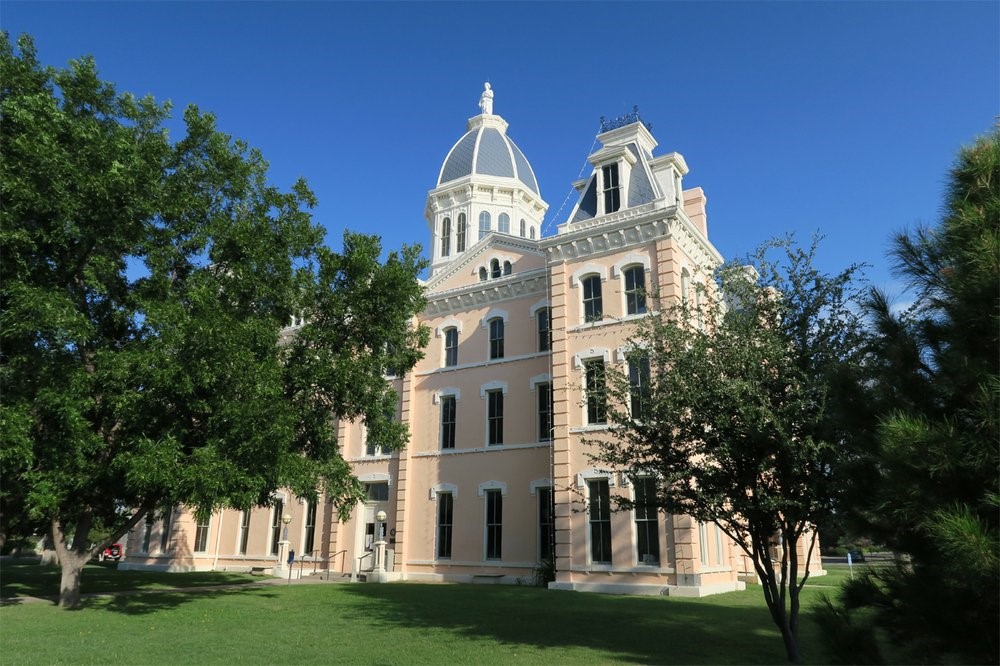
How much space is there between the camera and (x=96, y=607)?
48.6ft

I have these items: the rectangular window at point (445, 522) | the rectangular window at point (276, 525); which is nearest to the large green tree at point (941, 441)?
the rectangular window at point (445, 522)

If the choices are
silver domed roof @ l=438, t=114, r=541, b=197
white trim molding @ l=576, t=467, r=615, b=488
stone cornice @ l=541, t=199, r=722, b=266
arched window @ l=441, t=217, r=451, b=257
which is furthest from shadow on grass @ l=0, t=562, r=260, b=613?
silver domed roof @ l=438, t=114, r=541, b=197

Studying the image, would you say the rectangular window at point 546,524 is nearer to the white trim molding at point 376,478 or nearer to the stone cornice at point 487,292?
the white trim molding at point 376,478

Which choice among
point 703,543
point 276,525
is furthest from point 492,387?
point 276,525

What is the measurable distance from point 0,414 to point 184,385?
9.93 feet

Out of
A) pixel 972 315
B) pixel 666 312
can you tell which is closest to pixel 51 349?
pixel 666 312

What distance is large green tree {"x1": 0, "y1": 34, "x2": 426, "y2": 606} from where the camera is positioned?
12656 mm

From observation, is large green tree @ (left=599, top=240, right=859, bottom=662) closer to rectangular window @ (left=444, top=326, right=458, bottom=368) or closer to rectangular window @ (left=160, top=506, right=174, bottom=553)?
rectangular window @ (left=444, top=326, right=458, bottom=368)

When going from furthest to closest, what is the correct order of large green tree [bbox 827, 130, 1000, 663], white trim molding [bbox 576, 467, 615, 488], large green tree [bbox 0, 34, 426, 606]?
white trim molding [bbox 576, 467, 615, 488] → large green tree [bbox 0, 34, 426, 606] → large green tree [bbox 827, 130, 1000, 663]

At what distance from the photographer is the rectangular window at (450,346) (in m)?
27.0

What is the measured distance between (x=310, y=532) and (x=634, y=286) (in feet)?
56.5

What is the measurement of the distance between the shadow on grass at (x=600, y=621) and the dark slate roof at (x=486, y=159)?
79.1ft

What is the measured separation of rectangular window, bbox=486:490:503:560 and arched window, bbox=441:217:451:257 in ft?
50.0

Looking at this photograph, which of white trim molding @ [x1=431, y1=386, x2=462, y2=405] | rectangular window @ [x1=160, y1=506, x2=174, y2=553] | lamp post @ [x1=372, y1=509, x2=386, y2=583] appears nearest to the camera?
lamp post @ [x1=372, y1=509, x2=386, y2=583]
